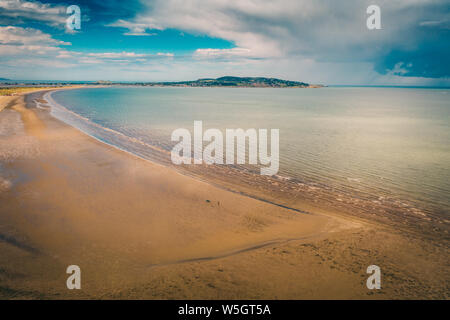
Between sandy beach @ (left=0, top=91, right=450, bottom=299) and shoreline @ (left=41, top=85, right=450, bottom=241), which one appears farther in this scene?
shoreline @ (left=41, top=85, right=450, bottom=241)

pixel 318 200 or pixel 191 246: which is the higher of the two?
pixel 318 200

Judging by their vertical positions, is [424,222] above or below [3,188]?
below

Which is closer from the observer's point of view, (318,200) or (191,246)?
(191,246)

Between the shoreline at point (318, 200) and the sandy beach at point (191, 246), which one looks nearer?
the sandy beach at point (191, 246)
